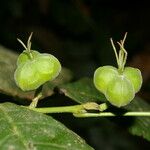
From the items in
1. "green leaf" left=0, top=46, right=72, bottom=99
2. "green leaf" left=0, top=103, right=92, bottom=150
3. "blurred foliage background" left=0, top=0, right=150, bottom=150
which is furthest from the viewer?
"blurred foliage background" left=0, top=0, right=150, bottom=150

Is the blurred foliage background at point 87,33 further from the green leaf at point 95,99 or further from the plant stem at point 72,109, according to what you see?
the plant stem at point 72,109

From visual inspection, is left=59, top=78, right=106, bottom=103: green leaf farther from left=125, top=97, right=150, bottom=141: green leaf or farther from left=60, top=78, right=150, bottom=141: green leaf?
left=125, top=97, right=150, bottom=141: green leaf

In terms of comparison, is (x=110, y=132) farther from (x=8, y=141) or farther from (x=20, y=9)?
(x=8, y=141)

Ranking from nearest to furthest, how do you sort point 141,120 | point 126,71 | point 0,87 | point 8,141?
point 8,141 < point 126,71 < point 0,87 < point 141,120

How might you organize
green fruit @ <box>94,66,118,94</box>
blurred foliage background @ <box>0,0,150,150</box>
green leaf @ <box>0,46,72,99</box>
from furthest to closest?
blurred foliage background @ <box>0,0,150,150</box>
green leaf @ <box>0,46,72,99</box>
green fruit @ <box>94,66,118,94</box>

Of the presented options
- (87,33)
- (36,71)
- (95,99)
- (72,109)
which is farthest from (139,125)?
(87,33)

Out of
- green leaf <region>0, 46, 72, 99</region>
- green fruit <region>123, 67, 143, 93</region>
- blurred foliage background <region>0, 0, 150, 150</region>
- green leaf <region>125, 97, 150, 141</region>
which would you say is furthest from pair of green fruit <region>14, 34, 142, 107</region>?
blurred foliage background <region>0, 0, 150, 150</region>

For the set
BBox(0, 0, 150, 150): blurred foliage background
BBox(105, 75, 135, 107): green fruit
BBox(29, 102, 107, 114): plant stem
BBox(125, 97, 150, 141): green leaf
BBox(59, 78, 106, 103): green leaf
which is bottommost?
BBox(0, 0, 150, 150): blurred foliage background

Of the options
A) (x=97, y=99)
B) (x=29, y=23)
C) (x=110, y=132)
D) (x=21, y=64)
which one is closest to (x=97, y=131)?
(x=110, y=132)

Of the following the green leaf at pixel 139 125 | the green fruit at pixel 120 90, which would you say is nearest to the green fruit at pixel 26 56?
the green fruit at pixel 120 90
